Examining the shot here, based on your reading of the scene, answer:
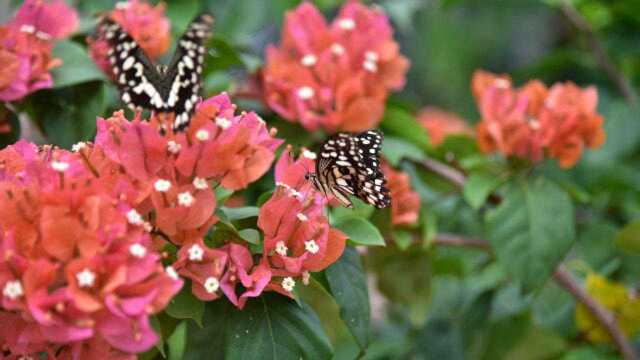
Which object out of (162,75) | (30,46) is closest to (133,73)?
(162,75)

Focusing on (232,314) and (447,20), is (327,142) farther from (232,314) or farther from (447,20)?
(447,20)

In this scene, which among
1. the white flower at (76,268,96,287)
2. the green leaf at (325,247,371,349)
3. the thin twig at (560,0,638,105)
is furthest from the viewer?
the thin twig at (560,0,638,105)

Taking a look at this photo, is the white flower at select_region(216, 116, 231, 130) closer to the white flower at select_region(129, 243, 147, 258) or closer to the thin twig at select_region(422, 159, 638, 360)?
the white flower at select_region(129, 243, 147, 258)

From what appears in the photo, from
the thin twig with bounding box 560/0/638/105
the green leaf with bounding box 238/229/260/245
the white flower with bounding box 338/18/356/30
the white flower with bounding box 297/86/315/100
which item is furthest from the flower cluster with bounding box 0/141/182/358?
the thin twig with bounding box 560/0/638/105

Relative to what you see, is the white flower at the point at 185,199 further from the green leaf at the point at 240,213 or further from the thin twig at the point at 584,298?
the thin twig at the point at 584,298

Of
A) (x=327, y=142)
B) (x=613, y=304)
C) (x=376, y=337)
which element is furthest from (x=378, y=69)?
(x=376, y=337)

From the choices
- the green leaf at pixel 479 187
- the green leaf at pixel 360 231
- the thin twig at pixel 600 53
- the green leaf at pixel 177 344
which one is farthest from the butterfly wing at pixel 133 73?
the thin twig at pixel 600 53

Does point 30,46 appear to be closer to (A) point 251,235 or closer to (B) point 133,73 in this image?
(B) point 133,73
